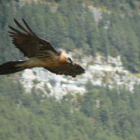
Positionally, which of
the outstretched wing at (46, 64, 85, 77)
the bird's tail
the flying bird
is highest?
the flying bird

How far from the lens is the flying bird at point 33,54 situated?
17.3 m

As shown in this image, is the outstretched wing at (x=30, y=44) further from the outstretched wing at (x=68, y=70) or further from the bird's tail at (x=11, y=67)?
the outstretched wing at (x=68, y=70)

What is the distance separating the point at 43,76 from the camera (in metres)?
199

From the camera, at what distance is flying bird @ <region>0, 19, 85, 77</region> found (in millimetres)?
17328

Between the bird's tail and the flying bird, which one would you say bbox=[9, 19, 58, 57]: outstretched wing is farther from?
the bird's tail

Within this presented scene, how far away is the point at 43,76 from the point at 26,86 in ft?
31.4

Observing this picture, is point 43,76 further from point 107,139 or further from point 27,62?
point 27,62

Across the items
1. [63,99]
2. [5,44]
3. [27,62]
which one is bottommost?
[63,99]

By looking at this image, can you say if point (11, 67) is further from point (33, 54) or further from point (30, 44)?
point (30, 44)

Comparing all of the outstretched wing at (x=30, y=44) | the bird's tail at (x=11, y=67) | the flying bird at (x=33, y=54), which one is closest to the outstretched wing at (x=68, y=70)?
the flying bird at (x=33, y=54)

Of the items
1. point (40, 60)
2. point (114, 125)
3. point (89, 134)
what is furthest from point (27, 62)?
point (114, 125)

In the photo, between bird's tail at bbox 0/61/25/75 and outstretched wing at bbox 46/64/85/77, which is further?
outstretched wing at bbox 46/64/85/77

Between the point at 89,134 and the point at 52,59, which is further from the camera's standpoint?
the point at 89,134

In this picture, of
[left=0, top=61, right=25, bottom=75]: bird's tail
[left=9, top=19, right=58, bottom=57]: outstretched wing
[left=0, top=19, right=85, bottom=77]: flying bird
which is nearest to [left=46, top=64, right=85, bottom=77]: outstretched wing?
[left=0, top=19, right=85, bottom=77]: flying bird
